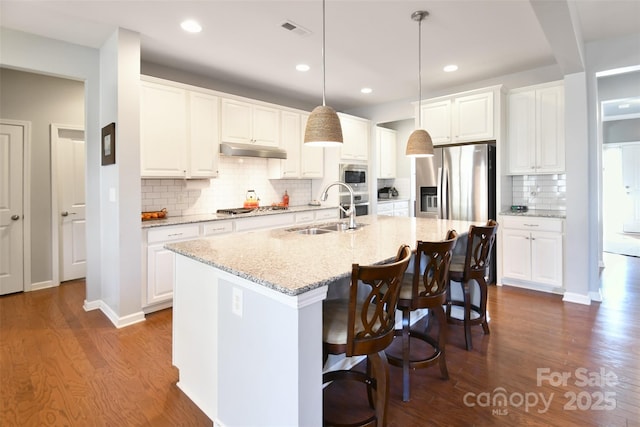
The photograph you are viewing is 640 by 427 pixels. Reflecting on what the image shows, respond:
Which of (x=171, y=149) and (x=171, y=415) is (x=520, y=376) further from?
(x=171, y=149)

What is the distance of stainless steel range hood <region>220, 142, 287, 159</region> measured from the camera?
406cm

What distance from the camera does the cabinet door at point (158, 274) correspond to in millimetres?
3306

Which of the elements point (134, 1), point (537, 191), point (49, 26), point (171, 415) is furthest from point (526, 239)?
point (49, 26)

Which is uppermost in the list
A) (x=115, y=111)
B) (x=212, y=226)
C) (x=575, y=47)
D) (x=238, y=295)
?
(x=575, y=47)

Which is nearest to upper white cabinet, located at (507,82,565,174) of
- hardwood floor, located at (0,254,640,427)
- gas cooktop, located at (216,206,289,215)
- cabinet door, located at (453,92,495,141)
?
cabinet door, located at (453,92,495,141)

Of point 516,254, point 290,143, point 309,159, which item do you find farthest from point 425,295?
point 309,159

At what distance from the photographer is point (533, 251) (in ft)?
13.1

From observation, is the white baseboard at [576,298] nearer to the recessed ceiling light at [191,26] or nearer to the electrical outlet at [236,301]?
the electrical outlet at [236,301]

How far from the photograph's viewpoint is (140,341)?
2.80 metres

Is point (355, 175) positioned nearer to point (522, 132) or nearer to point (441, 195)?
point (441, 195)

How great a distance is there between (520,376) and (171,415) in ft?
7.11

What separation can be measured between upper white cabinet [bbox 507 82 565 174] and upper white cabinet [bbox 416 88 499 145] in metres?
0.28

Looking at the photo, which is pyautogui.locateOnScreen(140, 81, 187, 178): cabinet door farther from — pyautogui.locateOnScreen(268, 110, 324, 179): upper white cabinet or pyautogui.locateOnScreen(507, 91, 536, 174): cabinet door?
pyautogui.locateOnScreen(507, 91, 536, 174): cabinet door

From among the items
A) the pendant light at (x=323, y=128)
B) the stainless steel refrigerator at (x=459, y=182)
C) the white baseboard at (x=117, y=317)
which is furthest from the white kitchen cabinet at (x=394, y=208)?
the white baseboard at (x=117, y=317)
